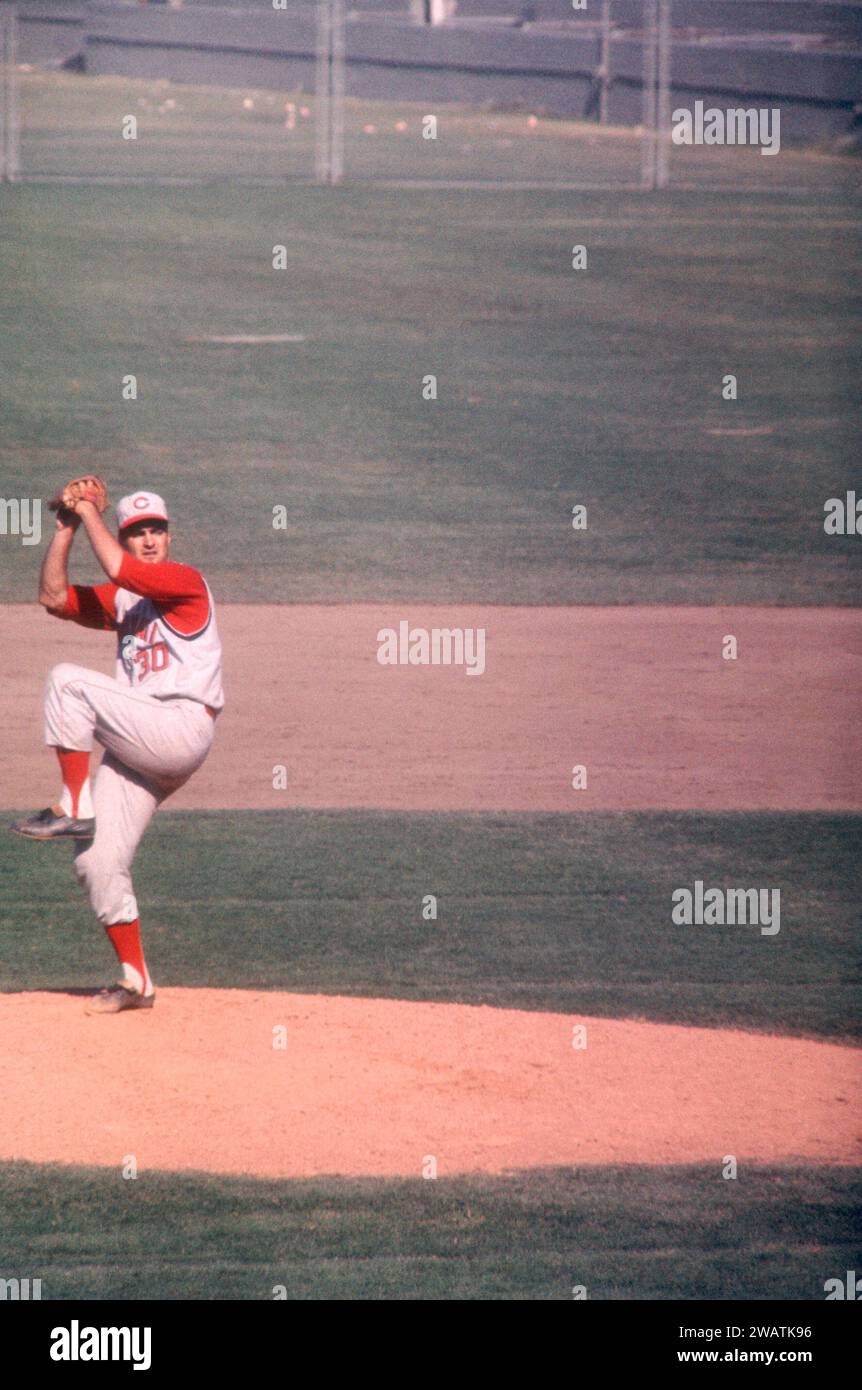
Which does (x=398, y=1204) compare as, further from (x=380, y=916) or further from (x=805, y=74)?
(x=805, y=74)

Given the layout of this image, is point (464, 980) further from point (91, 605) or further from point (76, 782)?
point (91, 605)

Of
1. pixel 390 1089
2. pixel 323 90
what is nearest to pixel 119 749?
pixel 390 1089

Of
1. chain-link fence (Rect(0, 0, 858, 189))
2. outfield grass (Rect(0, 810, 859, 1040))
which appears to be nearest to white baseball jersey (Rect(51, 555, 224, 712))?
outfield grass (Rect(0, 810, 859, 1040))

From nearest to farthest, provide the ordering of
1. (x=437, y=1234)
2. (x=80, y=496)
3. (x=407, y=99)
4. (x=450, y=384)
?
1. (x=437, y=1234)
2. (x=80, y=496)
3. (x=450, y=384)
4. (x=407, y=99)

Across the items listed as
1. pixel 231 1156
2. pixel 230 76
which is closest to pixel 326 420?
pixel 231 1156

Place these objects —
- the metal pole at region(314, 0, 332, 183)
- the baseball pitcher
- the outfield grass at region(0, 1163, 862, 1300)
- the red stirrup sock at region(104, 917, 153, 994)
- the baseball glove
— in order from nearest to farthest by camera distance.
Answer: the outfield grass at region(0, 1163, 862, 1300), the baseball glove, the baseball pitcher, the red stirrup sock at region(104, 917, 153, 994), the metal pole at region(314, 0, 332, 183)

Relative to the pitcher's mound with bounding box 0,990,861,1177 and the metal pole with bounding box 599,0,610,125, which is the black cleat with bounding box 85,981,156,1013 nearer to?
the pitcher's mound with bounding box 0,990,861,1177

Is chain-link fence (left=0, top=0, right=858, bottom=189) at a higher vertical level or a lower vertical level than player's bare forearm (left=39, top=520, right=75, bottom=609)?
higher
